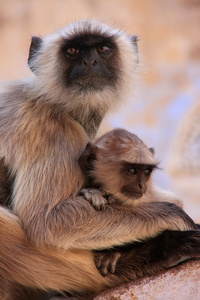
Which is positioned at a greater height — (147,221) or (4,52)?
(4,52)

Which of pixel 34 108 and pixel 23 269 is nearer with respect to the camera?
pixel 23 269

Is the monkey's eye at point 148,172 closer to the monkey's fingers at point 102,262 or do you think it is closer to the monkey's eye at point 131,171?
the monkey's eye at point 131,171

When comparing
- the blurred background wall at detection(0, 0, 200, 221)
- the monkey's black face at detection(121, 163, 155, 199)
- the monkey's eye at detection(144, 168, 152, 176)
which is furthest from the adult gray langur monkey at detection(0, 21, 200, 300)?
the blurred background wall at detection(0, 0, 200, 221)

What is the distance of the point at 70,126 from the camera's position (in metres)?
3.85

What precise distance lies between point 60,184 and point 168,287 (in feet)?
2.89

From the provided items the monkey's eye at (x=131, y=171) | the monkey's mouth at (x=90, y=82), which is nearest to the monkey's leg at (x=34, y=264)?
the monkey's eye at (x=131, y=171)

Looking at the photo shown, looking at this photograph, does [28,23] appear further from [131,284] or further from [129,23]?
[131,284]

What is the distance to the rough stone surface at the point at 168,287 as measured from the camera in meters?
3.44

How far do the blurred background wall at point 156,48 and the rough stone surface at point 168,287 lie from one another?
792cm

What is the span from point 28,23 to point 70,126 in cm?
962

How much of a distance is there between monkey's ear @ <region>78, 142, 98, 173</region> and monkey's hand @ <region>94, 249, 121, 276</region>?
0.53 metres

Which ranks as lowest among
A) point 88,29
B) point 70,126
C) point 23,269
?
point 23,269

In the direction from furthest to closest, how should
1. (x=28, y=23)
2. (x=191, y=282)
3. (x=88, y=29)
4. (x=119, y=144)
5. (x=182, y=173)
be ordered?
(x=28, y=23) < (x=182, y=173) < (x=88, y=29) < (x=119, y=144) < (x=191, y=282)

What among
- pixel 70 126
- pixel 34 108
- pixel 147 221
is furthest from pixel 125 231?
pixel 34 108
